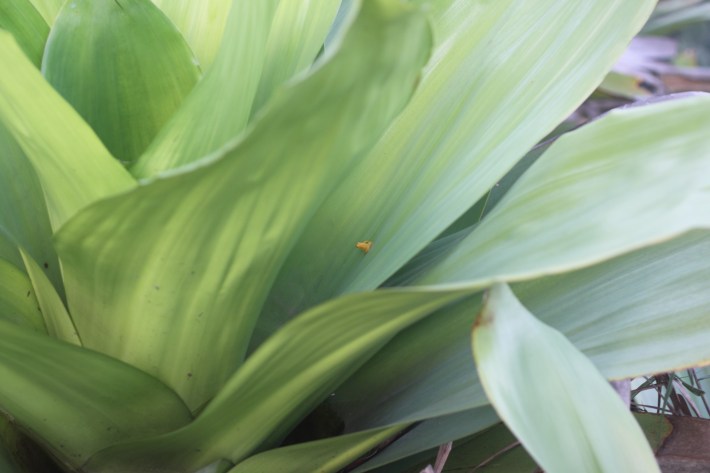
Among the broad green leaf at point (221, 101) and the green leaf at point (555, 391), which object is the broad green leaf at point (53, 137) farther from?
the green leaf at point (555, 391)

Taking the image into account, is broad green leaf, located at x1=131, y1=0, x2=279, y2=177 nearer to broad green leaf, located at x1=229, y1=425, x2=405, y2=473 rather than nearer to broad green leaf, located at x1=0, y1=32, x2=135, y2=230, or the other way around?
broad green leaf, located at x1=0, y1=32, x2=135, y2=230

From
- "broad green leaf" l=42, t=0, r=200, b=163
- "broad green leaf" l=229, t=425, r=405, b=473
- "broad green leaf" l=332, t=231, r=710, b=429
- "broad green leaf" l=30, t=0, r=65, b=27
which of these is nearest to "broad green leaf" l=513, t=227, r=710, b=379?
"broad green leaf" l=332, t=231, r=710, b=429

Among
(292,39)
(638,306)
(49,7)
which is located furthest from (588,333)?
(49,7)

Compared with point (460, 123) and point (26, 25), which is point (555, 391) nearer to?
point (460, 123)

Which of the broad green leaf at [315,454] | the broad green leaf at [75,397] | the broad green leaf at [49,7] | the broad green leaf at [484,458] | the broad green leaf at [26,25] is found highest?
the broad green leaf at [49,7]

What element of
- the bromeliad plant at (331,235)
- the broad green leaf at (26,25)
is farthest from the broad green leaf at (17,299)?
the broad green leaf at (26,25)
